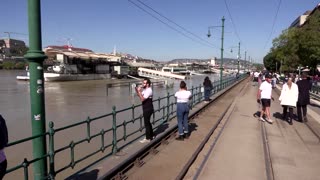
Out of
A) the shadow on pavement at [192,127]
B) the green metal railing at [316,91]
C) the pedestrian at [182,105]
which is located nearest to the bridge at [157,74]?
the green metal railing at [316,91]

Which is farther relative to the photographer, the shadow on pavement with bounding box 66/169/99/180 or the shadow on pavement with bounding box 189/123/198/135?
the shadow on pavement with bounding box 189/123/198/135

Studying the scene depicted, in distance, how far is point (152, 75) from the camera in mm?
113250

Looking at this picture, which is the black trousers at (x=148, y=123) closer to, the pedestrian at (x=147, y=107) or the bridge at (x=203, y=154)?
the pedestrian at (x=147, y=107)

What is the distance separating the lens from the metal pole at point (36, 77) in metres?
4.69

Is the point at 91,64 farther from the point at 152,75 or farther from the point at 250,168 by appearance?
the point at 250,168

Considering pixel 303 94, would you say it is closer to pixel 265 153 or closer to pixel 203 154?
pixel 265 153

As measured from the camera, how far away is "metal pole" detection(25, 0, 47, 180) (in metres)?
4.69

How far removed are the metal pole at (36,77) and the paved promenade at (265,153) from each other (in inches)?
120

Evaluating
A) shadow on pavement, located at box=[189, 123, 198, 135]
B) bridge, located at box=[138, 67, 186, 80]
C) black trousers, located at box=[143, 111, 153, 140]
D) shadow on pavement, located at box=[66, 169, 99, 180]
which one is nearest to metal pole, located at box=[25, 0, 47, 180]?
shadow on pavement, located at box=[66, 169, 99, 180]

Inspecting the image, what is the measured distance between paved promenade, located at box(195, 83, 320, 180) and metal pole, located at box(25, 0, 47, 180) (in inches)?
120

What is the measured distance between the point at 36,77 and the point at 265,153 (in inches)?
235

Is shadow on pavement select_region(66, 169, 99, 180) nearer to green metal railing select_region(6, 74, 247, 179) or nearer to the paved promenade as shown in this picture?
green metal railing select_region(6, 74, 247, 179)

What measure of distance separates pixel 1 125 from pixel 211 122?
10183mm

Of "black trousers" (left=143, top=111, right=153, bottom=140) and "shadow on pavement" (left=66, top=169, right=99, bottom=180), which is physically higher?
"black trousers" (left=143, top=111, right=153, bottom=140)
